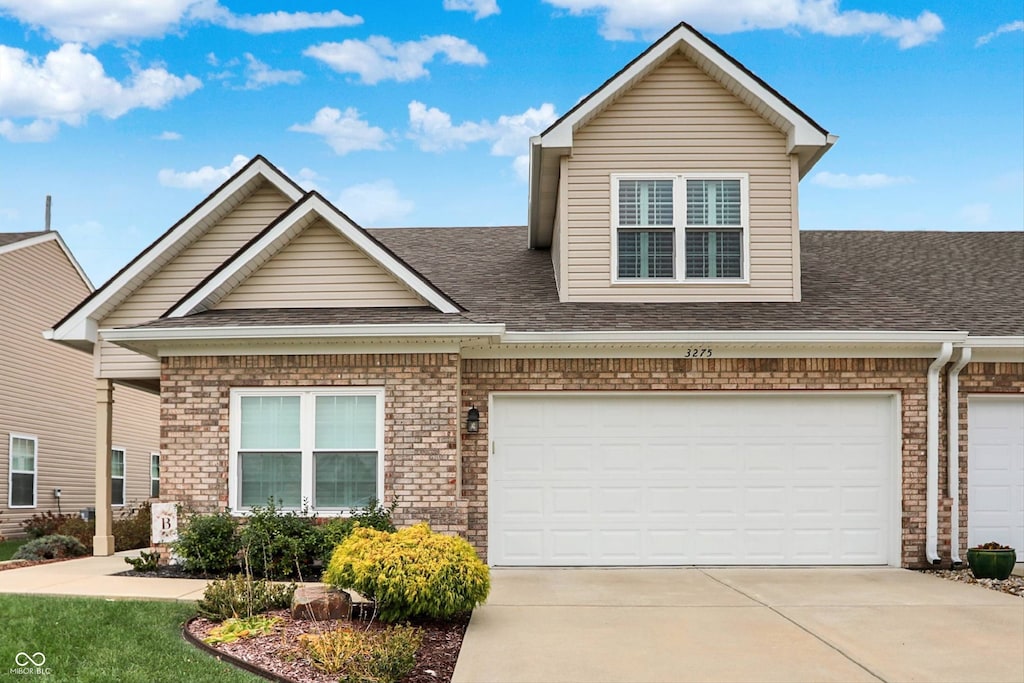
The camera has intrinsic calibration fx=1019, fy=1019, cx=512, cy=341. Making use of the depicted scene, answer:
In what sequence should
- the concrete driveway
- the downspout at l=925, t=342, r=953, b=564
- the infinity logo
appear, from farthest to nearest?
the downspout at l=925, t=342, r=953, b=564, the concrete driveway, the infinity logo

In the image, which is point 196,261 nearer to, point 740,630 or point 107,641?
point 107,641

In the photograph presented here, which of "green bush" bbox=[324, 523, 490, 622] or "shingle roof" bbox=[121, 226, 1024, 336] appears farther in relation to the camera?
"shingle roof" bbox=[121, 226, 1024, 336]

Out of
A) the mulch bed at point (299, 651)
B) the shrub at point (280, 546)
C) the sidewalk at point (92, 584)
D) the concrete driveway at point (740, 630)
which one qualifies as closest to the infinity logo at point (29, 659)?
the mulch bed at point (299, 651)

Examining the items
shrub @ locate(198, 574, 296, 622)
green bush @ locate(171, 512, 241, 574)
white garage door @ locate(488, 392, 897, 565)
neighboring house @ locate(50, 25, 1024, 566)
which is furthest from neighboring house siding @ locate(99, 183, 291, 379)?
shrub @ locate(198, 574, 296, 622)

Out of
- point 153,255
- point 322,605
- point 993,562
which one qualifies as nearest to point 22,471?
point 153,255

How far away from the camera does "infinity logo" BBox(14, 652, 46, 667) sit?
7.11m

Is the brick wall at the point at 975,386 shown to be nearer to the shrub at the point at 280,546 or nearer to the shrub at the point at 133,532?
the shrub at the point at 280,546

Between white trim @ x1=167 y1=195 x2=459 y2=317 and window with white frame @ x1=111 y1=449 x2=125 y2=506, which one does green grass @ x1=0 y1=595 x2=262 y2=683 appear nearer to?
white trim @ x1=167 y1=195 x2=459 y2=317

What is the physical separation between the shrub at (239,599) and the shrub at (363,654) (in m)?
1.28

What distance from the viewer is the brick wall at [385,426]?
12.5 m

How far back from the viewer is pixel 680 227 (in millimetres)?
14375

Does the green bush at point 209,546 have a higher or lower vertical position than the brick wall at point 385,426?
lower

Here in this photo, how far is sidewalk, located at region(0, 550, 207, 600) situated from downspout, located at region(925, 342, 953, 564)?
29.9ft

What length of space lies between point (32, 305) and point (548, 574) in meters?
14.9
